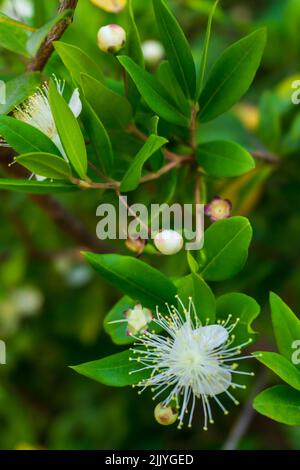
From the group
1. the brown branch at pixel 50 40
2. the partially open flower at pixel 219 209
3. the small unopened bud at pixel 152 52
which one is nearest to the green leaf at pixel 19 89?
the brown branch at pixel 50 40

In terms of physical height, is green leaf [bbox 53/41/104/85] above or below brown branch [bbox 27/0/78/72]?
below

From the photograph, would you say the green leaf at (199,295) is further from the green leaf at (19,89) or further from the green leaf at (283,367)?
the green leaf at (19,89)

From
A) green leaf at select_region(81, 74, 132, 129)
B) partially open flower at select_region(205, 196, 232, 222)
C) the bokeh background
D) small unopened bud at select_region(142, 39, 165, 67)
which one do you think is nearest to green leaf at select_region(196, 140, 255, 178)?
partially open flower at select_region(205, 196, 232, 222)

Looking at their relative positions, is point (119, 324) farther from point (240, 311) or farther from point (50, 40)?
point (50, 40)

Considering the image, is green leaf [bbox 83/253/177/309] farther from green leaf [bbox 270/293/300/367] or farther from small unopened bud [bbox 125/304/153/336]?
green leaf [bbox 270/293/300/367]

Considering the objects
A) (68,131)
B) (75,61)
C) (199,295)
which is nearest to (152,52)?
(75,61)

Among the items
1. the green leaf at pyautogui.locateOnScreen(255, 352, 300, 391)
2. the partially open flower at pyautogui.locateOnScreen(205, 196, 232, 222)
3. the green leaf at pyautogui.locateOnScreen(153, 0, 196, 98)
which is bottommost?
the green leaf at pyautogui.locateOnScreen(255, 352, 300, 391)
